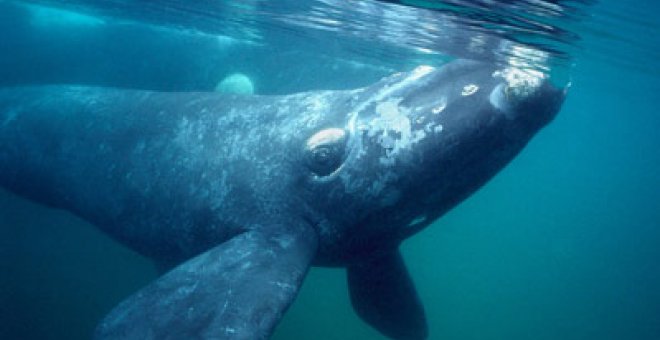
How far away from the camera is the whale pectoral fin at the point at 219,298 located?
4.62 metres

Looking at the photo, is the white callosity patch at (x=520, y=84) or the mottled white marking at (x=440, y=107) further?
the mottled white marking at (x=440, y=107)

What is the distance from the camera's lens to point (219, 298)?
195 inches

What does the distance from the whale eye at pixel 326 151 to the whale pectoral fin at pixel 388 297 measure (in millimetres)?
1976

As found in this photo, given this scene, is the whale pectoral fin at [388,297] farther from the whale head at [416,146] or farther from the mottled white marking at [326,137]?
the mottled white marking at [326,137]

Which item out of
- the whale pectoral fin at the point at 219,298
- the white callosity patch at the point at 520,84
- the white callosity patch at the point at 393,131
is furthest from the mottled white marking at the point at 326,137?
the white callosity patch at the point at 520,84

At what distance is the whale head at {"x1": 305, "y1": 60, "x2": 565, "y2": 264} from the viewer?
588 cm

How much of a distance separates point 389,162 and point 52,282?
45.0 feet

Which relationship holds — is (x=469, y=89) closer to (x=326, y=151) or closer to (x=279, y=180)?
(x=326, y=151)

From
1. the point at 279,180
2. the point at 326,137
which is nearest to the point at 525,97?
the point at 326,137

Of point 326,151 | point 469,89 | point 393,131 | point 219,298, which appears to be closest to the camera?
point 219,298

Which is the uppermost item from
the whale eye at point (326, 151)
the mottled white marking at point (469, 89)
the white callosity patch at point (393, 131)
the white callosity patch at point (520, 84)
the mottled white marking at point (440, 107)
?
the white callosity patch at point (520, 84)

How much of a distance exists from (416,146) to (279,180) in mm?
2104

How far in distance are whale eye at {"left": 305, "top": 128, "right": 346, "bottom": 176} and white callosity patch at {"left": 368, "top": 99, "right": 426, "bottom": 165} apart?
17.7 inches

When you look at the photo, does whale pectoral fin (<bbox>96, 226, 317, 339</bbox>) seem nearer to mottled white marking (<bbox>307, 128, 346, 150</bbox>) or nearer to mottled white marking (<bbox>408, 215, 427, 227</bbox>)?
mottled white marking (<bbox>307, 128, 346, 150</bbox>)
